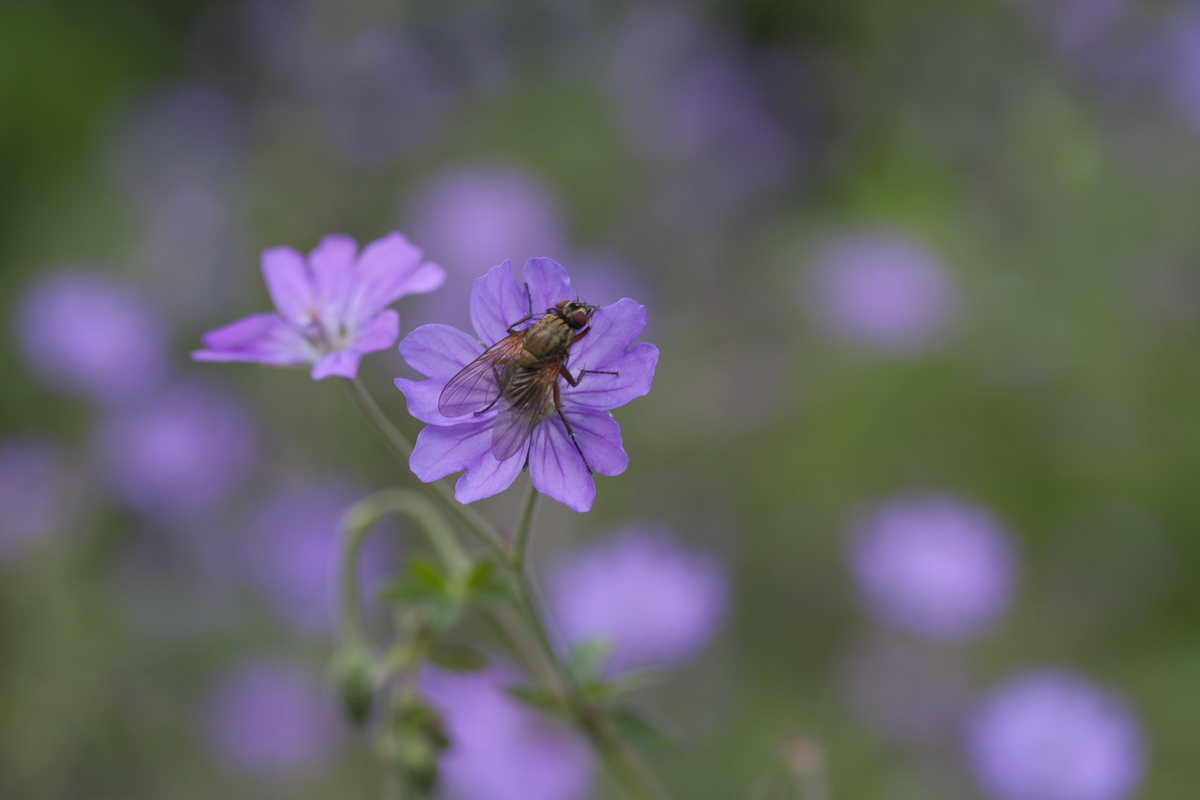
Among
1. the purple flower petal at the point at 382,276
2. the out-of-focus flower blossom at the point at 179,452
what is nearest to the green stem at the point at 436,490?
the purple flower petal at the point at 382,276

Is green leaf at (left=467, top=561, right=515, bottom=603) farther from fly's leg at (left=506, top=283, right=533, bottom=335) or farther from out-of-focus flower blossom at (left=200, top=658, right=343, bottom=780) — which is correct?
out-of-focus flower blossom at (left=200, top=658, right=343, bottom=780)

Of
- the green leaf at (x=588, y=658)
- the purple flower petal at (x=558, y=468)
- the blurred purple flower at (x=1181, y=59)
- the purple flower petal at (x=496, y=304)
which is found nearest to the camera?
the purple flower petal at (x=558, y=468)

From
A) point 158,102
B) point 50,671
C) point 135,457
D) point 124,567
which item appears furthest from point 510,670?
point 158,102

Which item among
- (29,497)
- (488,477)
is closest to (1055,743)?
(488,477)

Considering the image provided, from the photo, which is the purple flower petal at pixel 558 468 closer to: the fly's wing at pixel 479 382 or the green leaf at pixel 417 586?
the fly's wing at pixel 479 382

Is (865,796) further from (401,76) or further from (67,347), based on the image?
(401,76)

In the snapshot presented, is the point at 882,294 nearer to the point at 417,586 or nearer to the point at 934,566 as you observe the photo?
the point at 934,566
